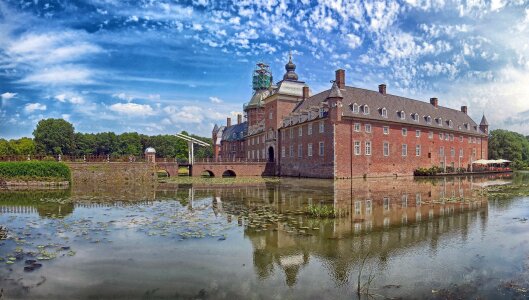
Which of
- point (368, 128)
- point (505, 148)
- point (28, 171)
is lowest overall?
point (28, 171)

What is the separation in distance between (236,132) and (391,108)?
113 feet

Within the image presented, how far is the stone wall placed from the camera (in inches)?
1284

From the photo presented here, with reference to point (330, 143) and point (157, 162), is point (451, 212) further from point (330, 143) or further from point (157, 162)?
point (157, 162)

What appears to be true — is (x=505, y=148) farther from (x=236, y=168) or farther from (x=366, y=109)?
(x=236, y=168)

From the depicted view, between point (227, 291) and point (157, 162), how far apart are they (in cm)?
3686

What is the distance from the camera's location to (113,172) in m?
33.8

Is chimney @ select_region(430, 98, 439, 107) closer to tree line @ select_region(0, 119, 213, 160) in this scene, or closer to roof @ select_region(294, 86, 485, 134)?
roof @ select_region(294, 86, 485, 134)

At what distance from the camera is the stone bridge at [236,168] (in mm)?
43281

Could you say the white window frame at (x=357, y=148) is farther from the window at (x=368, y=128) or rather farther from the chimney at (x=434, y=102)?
the chimney at (x=434, y=102)

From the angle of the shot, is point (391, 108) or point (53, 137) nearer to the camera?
point (391, 108)

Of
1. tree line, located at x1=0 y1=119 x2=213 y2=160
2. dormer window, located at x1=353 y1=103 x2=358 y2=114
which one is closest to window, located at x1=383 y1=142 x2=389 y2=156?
dormer window, located at x1=353 y1=103 x2=358 y2=114

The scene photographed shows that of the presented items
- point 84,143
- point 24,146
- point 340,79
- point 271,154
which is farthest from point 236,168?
point 84,143

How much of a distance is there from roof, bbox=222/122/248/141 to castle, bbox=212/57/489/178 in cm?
866

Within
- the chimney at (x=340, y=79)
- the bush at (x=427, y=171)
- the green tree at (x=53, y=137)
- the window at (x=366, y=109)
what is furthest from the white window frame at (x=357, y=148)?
the green tree at (x=53, y=137)
